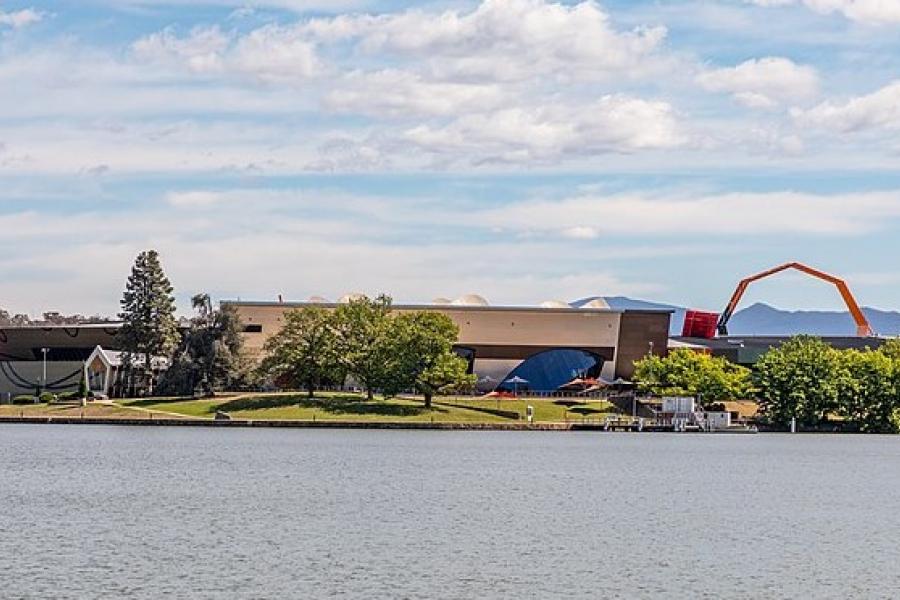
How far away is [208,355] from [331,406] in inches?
607

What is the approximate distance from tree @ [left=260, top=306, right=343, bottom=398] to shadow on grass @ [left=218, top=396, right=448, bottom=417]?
8.55 ft

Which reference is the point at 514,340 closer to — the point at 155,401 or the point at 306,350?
the point at 306,350

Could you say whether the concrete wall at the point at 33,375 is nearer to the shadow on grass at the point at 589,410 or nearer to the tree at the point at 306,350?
the tree at the point at 306,350

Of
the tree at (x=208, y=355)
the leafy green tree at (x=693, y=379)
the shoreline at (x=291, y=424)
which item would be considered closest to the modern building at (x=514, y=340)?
the tree at (x=208, y=355)

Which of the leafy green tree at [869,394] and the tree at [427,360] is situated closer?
the tree at [427,360]

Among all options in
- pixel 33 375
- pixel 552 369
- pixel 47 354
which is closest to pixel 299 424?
pixel 33 375

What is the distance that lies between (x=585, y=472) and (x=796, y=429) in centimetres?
6634

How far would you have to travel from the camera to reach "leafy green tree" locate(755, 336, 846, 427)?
486ft

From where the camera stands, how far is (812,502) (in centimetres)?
7600

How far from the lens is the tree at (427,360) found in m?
145

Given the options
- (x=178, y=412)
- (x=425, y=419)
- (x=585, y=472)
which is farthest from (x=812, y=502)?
(x=178, y=412)

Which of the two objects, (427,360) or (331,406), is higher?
(427,360)

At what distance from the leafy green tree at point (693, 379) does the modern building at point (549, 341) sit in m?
26.5

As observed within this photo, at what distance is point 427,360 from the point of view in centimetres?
14575
